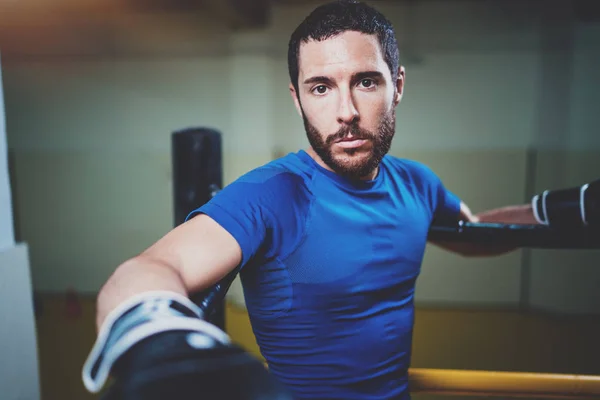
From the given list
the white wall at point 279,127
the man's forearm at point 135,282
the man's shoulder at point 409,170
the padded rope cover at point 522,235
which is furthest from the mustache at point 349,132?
the white wall at point 279,127

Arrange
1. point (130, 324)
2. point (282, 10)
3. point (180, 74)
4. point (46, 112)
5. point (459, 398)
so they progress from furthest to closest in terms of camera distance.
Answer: point (46, 112), point (180, 74), point (282, 10), point (459, 398), point (130, 324)

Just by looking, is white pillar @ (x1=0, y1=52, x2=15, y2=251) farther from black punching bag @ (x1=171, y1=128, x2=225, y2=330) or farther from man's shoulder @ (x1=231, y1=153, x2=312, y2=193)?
man's shoulder @ (x1=231, y1=153, x2=312, y2=193)

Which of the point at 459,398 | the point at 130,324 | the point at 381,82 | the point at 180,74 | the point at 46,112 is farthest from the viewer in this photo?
the point at 46,112

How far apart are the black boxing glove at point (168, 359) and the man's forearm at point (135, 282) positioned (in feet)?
0.10

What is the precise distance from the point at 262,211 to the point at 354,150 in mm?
255

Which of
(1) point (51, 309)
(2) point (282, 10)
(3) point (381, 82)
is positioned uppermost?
(2) point (282, 10)

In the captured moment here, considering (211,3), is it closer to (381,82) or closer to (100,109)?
(100,109)

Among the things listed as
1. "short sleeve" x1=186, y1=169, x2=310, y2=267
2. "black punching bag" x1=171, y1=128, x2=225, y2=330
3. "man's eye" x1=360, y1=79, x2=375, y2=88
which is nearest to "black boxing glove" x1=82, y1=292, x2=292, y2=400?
"short sleeve" x1=186, y1=169, x2=310, y2=267

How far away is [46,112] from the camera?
3.25 meters

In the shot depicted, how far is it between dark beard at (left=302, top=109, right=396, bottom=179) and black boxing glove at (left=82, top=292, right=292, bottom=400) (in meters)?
0.49

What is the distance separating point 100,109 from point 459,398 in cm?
333

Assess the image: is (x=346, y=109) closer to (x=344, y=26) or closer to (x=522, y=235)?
(x=344, y=26)

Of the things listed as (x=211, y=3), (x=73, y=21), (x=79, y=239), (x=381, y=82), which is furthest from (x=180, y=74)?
(x=381, y=82)

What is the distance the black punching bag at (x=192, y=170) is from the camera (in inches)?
35.6
